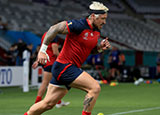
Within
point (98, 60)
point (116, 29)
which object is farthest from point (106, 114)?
point (116, 29)

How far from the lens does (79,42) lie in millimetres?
6531

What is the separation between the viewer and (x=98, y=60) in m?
23.4

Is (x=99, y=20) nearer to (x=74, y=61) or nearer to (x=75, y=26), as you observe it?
(x=75, y=26)

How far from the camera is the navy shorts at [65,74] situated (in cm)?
650

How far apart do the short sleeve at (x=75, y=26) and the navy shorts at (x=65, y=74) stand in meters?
0.56

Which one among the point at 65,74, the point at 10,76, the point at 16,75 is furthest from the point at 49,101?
the point at 16,75

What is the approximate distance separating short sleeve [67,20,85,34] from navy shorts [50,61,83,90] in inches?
21.9

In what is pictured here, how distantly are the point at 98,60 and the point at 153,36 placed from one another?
66.0 feet

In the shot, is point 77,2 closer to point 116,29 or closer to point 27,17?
point 116,29

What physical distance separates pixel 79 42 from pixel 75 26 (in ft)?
0.93

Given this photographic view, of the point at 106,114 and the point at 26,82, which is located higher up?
the point at 106,114

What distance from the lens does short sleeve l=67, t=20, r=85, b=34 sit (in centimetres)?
636

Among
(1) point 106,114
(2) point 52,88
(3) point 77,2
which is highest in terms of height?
(2) point 52,88

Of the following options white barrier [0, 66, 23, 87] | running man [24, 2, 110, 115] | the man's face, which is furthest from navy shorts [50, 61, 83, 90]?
white barrier [0, 66, 23, 87]
